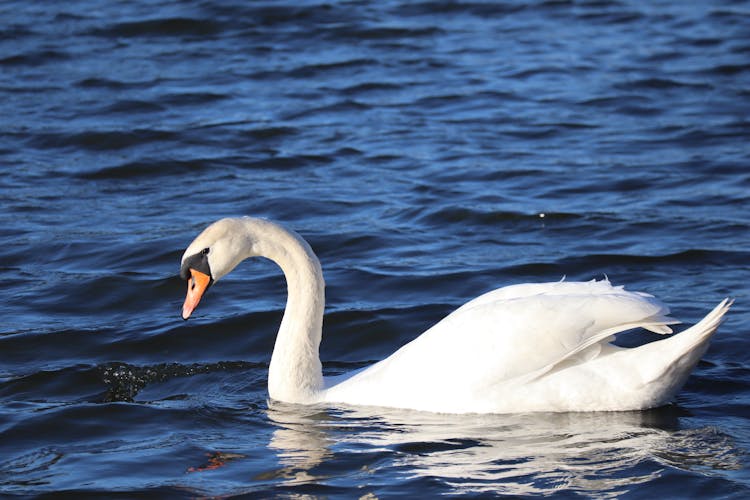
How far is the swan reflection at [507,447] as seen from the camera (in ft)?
20.6

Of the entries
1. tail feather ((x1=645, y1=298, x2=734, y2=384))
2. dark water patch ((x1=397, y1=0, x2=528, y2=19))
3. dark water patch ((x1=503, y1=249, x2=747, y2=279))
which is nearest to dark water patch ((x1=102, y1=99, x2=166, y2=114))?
dark water patch ((x1=397, y1=0, x2=528, y2=19))

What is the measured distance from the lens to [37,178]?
12.6m

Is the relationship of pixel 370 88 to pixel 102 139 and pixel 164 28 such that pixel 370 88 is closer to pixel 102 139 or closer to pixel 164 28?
pixel 102 139

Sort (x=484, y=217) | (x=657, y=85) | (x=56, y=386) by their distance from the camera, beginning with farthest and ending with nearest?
(x=657, y=85)
(x=484, y=217)
(x=56, y=386)

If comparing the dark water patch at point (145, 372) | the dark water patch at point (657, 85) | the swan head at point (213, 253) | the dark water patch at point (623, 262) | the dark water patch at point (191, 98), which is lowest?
the dark water patch at point (145, 372)

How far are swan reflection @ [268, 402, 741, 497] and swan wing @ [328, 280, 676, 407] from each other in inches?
6.2

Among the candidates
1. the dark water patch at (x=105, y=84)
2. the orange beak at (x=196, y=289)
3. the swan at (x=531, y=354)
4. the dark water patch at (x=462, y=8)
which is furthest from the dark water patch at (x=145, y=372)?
the dark water patch at (x=462, y=8)

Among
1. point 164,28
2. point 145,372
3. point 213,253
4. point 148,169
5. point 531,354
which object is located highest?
point 164,28

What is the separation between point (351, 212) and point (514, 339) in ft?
15.5

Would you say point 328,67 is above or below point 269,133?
above

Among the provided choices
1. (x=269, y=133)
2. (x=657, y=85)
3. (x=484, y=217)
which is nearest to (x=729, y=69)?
(x=657, y=85)

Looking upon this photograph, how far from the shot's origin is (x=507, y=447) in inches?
261

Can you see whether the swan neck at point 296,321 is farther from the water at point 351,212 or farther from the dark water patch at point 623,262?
the dark water patch at point 623,262

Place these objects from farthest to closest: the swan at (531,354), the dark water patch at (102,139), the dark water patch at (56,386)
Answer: the dark water patch at (102,139), the dark water patch at (56,386), the swan at (531,354)
